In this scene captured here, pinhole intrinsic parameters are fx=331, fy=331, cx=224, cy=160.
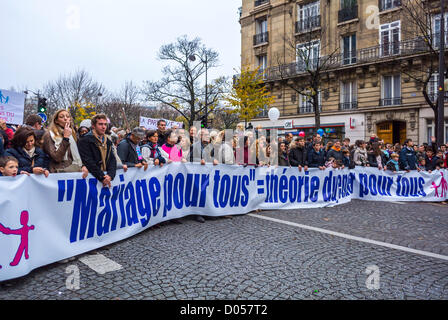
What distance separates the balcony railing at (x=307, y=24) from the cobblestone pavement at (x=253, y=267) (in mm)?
25126

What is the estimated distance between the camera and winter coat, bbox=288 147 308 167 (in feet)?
28.1

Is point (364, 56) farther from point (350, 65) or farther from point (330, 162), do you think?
point (330, 162)

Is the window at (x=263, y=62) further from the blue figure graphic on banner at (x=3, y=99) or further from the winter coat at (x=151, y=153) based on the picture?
the winter coat at (x=151, y=153)

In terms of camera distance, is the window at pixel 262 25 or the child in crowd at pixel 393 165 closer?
the child in crowd at pixel 393 165

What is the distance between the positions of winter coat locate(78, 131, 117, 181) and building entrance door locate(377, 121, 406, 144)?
23.1 meters

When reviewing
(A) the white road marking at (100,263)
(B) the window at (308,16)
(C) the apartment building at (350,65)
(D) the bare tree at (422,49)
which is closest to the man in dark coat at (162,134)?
(A) the white road marking at (100,263)

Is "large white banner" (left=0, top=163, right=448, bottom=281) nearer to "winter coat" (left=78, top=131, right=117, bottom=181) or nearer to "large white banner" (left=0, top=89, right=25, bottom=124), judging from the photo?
"winter coat" (left=78, top=131, right=117, bottom=181)

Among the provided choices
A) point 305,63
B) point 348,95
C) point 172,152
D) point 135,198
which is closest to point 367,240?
point 135,198

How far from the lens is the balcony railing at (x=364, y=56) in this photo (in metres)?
22.0

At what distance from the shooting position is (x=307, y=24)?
2792 centimetres

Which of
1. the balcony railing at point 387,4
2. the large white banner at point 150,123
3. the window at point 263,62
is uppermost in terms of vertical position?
the balcony railing at point 387,4
